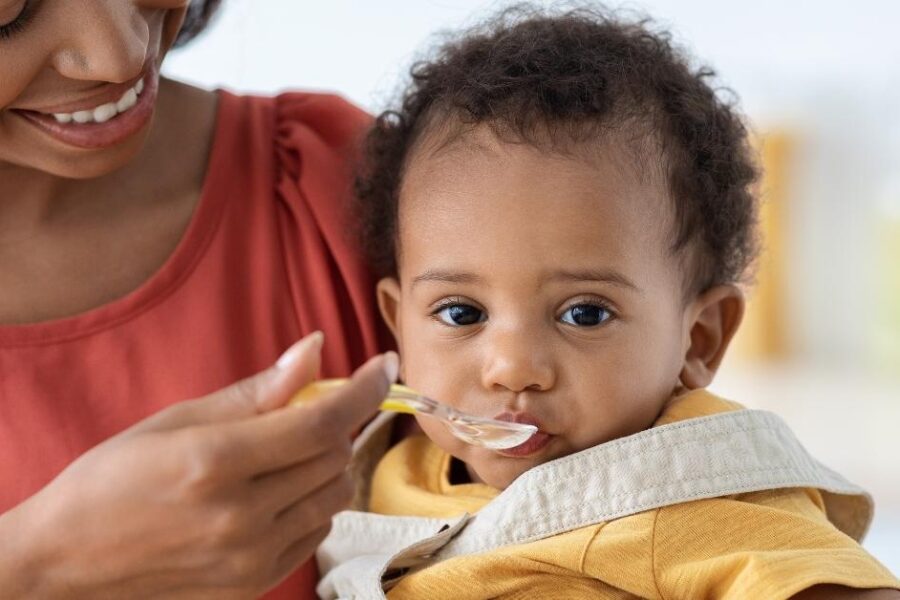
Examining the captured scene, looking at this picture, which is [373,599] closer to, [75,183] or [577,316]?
[577,316]

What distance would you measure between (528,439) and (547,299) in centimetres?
15

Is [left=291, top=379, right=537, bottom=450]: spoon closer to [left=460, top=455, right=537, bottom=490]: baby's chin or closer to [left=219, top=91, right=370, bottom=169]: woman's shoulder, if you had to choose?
[left=460, top=455, right=537, bottom=490]: baby's chin

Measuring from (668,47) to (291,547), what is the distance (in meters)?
0.83

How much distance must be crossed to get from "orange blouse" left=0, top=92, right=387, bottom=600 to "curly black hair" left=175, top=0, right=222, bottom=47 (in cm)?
11

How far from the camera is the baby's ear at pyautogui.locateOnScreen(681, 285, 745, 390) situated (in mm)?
1398

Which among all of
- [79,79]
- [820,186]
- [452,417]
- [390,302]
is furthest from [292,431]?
[820,186]

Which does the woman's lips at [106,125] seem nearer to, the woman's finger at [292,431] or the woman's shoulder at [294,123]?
the woman's shoulder at [294,123]

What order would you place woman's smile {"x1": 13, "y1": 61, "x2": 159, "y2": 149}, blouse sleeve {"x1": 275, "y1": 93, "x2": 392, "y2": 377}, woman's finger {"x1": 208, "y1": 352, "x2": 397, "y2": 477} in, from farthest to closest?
blouse sleeve {"x1": 275, "y1": 93, "x2": 392, "y2": 377} → woman's smile {"x1": 13, "y1": 61, "x2": 159, "y2": 149} → woman's finger {"x1": 208, "y1": 352, "x2": 397, "y2": 477}

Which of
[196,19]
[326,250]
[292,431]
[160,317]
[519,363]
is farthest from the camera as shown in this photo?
[196,19]

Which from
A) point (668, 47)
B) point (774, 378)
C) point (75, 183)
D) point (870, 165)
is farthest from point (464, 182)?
point (870, 165)

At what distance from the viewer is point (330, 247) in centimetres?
146

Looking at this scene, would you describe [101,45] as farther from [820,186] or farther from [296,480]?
[820,186]

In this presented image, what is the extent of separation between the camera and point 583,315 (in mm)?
1253

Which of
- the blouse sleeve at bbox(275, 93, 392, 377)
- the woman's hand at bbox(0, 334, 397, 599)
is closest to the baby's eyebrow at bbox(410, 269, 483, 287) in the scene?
the blouse sleeve at bbox(275, 93, 392, 377)
